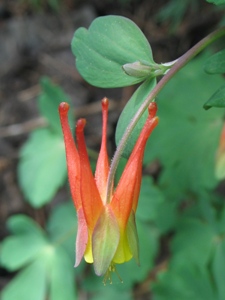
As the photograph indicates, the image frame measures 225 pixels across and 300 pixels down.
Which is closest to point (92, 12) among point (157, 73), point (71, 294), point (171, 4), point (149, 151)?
point (171, 4)

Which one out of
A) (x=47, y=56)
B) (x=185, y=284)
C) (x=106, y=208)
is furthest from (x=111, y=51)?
(x=47, y=56)

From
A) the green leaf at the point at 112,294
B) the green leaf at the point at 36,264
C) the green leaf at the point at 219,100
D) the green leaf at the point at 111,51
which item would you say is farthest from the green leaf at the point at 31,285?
the green leaf at the point at 219,100

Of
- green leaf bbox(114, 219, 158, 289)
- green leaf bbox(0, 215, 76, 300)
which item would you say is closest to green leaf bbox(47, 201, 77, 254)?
green leaf bbox(0, 215, 76, 300)

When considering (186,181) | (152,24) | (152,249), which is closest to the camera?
(186,181)

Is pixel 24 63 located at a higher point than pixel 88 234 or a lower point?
lower

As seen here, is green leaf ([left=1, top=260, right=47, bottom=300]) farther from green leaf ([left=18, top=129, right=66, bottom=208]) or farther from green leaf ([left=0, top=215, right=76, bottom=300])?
green leaf ([left=18, top=129, right=66, bottom=208])

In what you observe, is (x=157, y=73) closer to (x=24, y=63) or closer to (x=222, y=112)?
(x=222, y=112)
